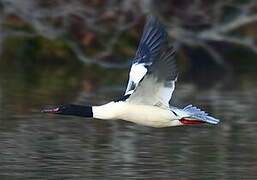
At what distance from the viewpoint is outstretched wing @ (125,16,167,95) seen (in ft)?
33.7

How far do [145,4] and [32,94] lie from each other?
510cm

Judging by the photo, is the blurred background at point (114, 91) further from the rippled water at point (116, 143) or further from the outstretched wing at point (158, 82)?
the outstretched wing at point (158, 82)

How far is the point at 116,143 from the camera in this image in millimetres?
11445

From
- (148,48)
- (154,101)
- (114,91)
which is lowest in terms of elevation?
(154,101)

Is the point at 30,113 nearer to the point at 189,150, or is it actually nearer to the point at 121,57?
the point at 189,150

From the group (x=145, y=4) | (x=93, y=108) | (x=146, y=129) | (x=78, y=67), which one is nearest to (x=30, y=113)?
(x=146, y=129)

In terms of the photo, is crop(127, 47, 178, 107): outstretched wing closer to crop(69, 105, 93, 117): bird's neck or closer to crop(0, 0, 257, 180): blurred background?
crop(69, 105, 93, 117): bird's neck

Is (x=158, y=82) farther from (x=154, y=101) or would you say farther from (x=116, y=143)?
(x=116, y=143)

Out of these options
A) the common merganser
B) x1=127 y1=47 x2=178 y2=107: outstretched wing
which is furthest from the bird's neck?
x1=127 y1=47 x2=178 y2=107: outstretched wing

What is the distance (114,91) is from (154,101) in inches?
299

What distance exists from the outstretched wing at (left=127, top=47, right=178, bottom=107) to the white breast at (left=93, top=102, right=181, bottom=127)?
0.08m

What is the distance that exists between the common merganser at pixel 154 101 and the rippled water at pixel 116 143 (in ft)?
1.37

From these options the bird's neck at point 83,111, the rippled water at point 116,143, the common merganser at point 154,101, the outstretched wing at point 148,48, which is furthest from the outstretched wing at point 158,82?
the rippled water at point 116,143

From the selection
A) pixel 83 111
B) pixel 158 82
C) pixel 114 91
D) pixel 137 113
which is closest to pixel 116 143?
pixel 83 111
